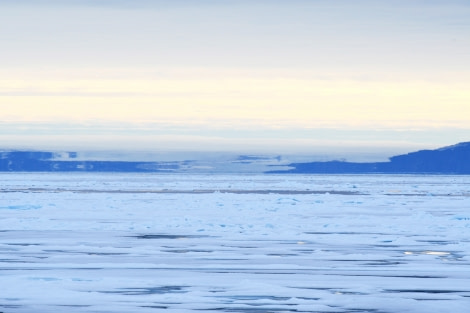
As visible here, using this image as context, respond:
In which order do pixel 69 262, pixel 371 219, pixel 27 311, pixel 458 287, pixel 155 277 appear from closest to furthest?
1. pixel 27 311
2. pixel 458 287
3. pixel 155 277
4. pixel 69 262
5. pixel 371 219

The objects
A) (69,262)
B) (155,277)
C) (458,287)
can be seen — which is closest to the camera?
(458,287)

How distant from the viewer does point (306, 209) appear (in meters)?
25.4

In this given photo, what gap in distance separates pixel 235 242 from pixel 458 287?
5.59m

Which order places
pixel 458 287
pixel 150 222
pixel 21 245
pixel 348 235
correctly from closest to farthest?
pixel 458 287 < pixel 21 245 < pixel 348 235 < pixel 150 222

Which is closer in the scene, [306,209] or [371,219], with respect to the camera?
[371,219]

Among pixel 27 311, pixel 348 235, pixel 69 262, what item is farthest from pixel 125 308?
pixel 348 235

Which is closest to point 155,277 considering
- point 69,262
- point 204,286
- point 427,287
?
point 204,286

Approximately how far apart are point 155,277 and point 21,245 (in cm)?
431

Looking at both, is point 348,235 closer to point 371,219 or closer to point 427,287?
point 371,219

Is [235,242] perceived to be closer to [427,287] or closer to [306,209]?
[427,287]

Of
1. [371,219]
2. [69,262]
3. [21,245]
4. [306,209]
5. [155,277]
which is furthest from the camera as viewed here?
[306,209]

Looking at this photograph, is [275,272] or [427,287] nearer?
[427,287]

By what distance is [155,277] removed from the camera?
32.0 ft

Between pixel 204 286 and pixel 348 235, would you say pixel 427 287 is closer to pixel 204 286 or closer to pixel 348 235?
pixel 204 286
